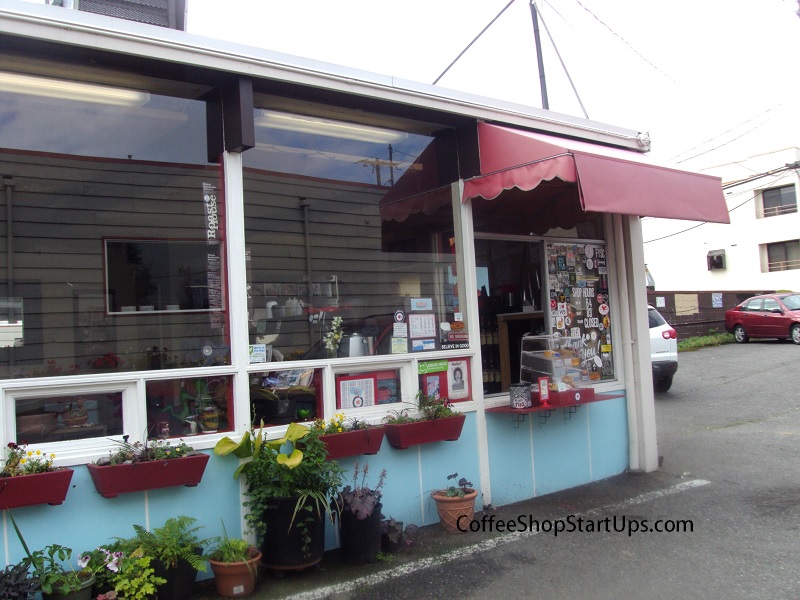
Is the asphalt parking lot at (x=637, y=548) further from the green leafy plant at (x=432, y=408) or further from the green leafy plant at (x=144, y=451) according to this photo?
the green leafy plant at (x=144, y=451)

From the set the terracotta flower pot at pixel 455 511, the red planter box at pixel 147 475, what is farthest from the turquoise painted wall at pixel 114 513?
the terracotta flower pot at pixel 455 511

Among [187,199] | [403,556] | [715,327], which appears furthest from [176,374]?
[715,327]

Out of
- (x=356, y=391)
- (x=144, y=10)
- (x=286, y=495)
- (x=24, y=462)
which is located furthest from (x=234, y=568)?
(x=144, y=10)

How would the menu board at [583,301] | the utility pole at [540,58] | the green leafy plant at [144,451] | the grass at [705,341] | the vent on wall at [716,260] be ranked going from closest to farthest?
the green leafy plant at [144,451] → the menu board at [583,301] → the utility pole at [540,58] → the grass at [705,341] → the vent on wall at [716,260]

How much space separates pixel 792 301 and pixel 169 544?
2030cm

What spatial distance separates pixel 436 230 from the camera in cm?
636

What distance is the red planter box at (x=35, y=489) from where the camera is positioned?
3676mm

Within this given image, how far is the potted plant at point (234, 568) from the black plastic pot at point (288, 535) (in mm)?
136

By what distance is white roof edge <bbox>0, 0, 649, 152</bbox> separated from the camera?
4.01 meters

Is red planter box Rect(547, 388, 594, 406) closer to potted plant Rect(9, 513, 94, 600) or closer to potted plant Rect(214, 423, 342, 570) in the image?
potted plant Rect(214, 423, 342, 570)

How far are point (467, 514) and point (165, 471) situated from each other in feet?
7.72

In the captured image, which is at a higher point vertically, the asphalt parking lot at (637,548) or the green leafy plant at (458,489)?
the green leafy plant at (458,489)

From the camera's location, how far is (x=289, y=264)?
570 centimetres

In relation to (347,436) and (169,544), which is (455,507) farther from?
(169,544)
